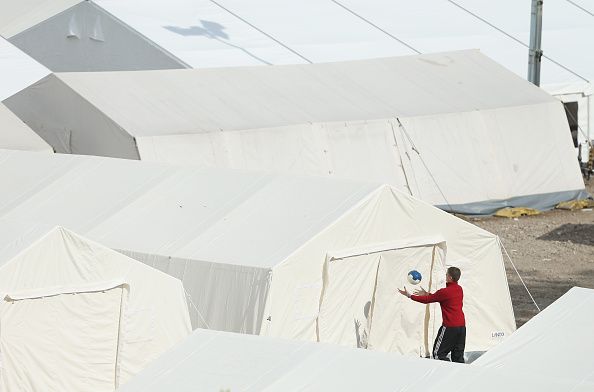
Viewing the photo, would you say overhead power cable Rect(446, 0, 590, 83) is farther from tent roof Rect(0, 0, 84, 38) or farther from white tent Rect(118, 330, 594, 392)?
white tent Rect(118, 330, 594, 392)

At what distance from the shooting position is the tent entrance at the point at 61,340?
969cm

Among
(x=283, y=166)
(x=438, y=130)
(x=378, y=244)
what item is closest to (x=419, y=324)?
(x=378, y=244)

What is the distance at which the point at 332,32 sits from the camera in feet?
77.7

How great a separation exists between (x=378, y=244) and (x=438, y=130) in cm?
886

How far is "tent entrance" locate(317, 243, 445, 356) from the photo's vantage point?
11.4 m

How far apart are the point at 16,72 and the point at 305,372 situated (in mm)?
11851

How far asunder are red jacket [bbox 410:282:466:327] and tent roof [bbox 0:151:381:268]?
1.21 meters

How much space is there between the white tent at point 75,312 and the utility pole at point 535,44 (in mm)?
13083

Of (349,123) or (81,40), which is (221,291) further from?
(81,40)

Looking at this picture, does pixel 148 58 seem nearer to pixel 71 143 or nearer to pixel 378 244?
pixel 71 143

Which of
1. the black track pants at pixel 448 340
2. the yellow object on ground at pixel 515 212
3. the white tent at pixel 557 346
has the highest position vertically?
the white tent at pixel 557 346

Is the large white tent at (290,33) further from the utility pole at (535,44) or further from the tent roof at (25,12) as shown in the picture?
the utility pole at (535,44)

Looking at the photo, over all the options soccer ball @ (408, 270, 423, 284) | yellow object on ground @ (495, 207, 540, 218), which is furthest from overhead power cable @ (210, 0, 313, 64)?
soccer ball @ (408, 270, 423, 284)

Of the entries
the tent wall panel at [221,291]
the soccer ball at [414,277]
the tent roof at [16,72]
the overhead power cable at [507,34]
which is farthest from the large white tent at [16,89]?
the overhead power cable at [507,34]
